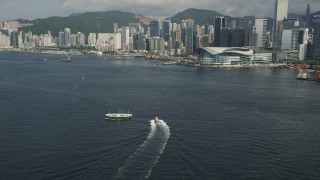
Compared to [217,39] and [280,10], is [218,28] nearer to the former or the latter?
[217,39]

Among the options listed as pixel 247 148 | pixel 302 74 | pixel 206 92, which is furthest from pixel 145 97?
pixel 302 74

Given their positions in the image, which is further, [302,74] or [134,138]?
[302,74]

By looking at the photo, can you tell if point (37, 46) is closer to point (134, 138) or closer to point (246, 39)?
point (246, 39)

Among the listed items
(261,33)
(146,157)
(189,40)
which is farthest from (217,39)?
(146,157)

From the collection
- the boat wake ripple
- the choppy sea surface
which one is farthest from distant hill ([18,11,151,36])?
the boat wake ripple

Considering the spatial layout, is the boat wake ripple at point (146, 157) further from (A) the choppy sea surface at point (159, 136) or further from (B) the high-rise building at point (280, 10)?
(B) the high-rise building at point (280, 10)

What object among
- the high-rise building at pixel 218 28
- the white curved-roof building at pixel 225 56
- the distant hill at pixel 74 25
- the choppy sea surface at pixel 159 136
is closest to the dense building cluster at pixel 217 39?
the high-rise building at pixel 218 28
